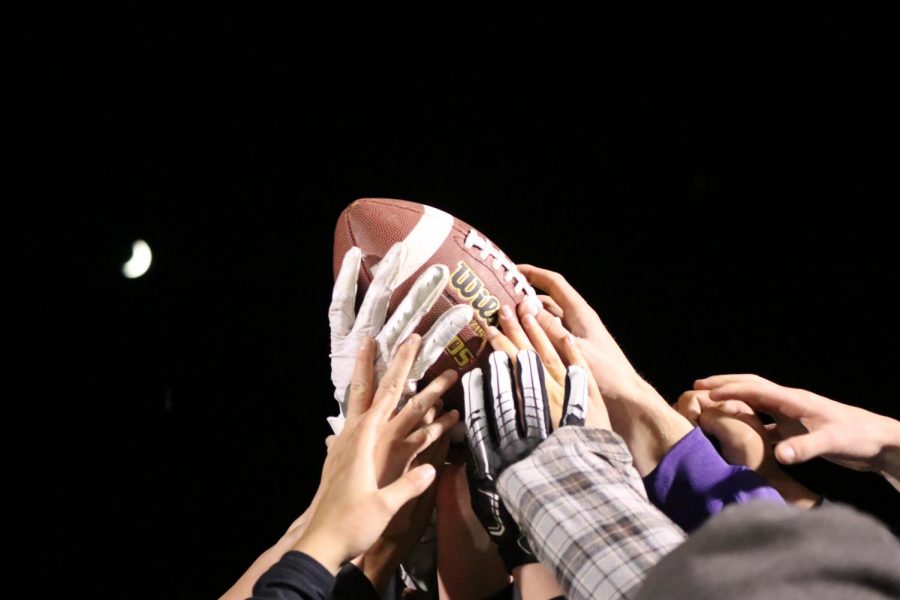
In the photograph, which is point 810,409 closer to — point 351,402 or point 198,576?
point 351,402

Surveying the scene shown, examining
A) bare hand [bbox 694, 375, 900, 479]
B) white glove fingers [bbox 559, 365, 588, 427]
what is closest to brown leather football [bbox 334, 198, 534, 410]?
white glove fingers [bbox 559, 365, 588, 427]

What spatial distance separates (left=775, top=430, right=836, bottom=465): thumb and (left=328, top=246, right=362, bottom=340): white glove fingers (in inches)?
28.3

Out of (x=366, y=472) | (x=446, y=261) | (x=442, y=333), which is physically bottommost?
(x=366, y=472)

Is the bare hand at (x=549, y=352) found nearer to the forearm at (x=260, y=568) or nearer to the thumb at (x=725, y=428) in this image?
the thumb at (x=725, y=428)

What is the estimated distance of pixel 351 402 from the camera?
1153 mm

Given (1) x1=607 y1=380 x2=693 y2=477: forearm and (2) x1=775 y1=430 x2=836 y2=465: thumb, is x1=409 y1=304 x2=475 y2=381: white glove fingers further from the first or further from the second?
(2) x1=775 y1=430 x2=836 y2=465: thumb

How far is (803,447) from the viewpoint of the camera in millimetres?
967

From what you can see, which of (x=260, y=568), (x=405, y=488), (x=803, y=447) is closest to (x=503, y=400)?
(x=405, y=488)

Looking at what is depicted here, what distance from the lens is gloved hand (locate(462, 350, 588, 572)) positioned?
0.92 meters

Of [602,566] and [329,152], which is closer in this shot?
[602,566]

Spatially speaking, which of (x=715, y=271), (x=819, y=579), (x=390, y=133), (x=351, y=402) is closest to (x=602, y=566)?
(x=819, y=579)

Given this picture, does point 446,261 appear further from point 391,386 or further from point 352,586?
point 352,586

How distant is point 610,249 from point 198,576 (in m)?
1.61

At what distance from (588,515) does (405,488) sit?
13.9 inches
